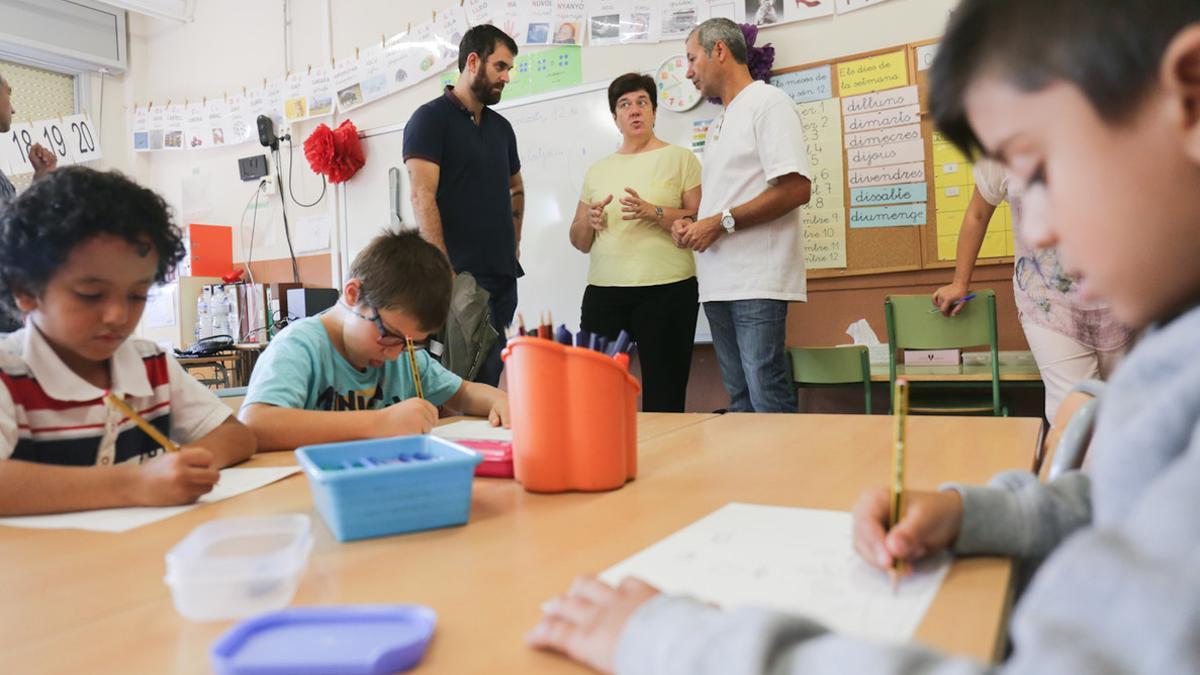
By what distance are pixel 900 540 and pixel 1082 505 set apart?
17 centimetres

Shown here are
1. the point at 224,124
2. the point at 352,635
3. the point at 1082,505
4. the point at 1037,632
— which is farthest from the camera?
the point at 224,124

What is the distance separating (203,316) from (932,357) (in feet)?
12.1

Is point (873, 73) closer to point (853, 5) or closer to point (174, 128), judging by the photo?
point (853, 5)

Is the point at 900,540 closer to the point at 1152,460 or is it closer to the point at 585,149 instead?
the point at 1152,460

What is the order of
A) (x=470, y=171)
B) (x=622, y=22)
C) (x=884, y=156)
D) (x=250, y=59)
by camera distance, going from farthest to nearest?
1. (x=250, y=59)
2. (x=622, y=22)
3. (x=884, y=156)
4. (x=470, y=171)

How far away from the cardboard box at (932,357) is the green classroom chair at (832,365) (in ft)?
0.92

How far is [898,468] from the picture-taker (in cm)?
57

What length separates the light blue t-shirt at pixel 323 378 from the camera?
138 centimetres

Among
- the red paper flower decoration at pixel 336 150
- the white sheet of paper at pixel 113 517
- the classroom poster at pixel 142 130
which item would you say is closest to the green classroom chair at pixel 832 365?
the white sheet of paper at pixel 113 517

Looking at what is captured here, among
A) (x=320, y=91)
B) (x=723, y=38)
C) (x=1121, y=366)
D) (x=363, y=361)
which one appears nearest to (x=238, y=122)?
(x=320, y=91)

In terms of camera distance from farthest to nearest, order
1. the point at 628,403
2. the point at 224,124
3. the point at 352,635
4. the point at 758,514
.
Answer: the point at 224,124, the point at 628,403, the point at 758,514, the point at 352,635

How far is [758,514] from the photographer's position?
2.42ft

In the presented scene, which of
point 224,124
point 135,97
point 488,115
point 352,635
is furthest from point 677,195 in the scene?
point 135,97

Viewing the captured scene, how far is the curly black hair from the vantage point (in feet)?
3.35
